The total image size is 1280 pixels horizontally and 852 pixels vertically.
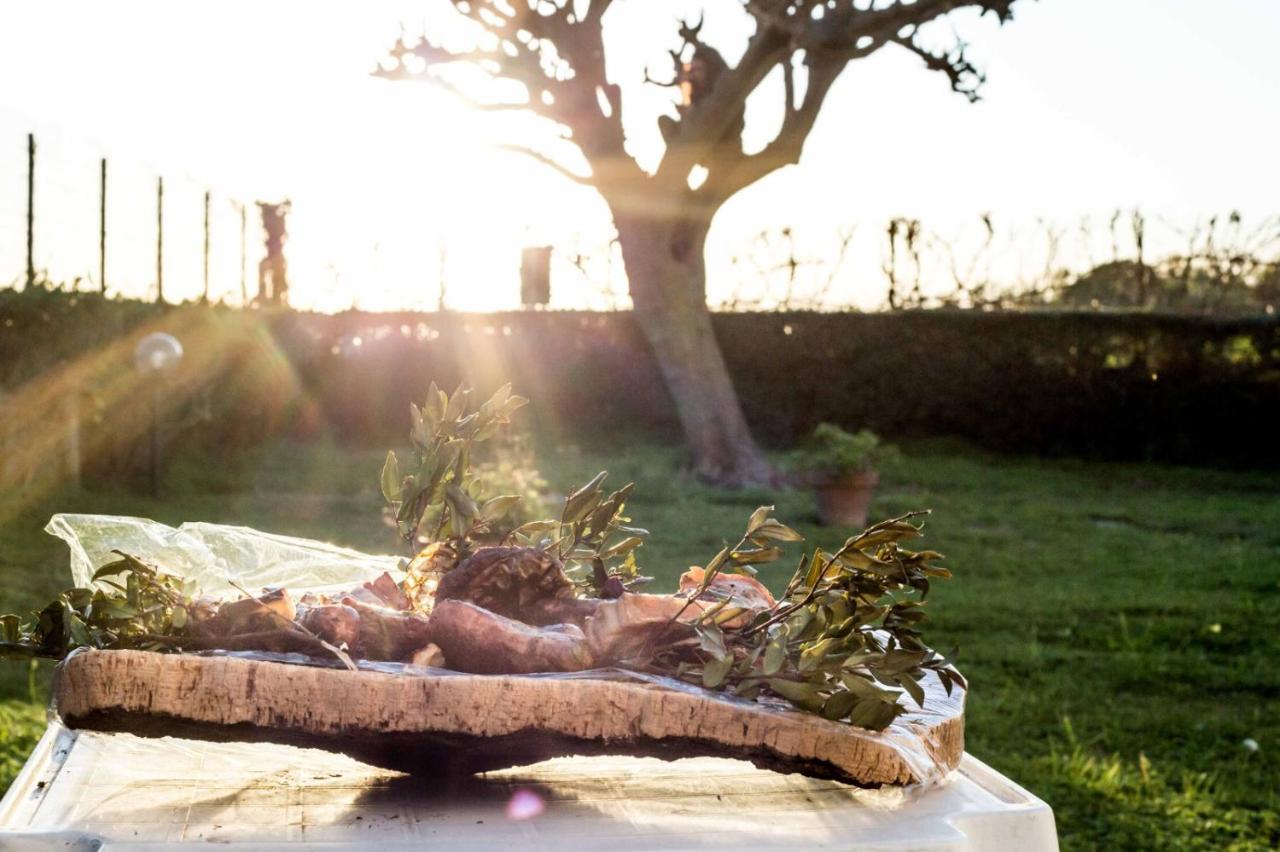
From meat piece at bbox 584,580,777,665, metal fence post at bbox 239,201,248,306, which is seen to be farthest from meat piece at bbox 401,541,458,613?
metal fence post at bbox 239,201,248,306

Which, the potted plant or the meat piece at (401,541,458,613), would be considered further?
the potted plant

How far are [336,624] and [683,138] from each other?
10.5 m

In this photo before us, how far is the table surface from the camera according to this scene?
1.11 m

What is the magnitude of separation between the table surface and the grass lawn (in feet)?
8.00

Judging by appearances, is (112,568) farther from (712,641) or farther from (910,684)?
(910,684)

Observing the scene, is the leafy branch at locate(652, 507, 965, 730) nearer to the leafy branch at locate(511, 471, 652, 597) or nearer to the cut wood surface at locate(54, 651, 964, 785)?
the cut wood surface at locate(54, 651, 964, 785)

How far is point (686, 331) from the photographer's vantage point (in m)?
11.8

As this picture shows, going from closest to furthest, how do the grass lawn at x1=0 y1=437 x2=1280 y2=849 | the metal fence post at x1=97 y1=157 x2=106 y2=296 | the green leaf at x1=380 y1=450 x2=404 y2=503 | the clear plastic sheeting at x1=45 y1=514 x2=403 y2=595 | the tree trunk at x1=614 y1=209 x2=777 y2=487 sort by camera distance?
the green leaf at x1=380 y1=450 x2=404 y2=503 < the clear plastic sheeting at x1=45 y1=514 x2=403 y2=595 < the grass lawn at x1=0 y1=437 x2=1280 y2=849 < the metal fence post at x1=97 y1=157 x2=106 y2=296 < the tree trunk at x1=614 y1=209 x2=777 y2=487

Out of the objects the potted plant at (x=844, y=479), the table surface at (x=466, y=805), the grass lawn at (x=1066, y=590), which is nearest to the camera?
the table surface at (x=466, y=805)

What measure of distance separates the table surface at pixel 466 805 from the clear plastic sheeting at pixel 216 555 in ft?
0.80

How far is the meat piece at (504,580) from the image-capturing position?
4.50ft

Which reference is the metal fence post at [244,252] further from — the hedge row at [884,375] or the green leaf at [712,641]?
the green leaf at [712,641]

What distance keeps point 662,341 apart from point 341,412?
3556 mm

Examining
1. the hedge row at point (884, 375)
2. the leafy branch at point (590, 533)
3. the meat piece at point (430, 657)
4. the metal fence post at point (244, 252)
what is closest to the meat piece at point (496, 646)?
the meat piece at point (430, 657)
